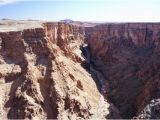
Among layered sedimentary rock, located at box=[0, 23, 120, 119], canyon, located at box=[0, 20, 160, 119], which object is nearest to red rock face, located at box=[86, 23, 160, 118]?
canyon, located at box=[0, 20, 160, 119]

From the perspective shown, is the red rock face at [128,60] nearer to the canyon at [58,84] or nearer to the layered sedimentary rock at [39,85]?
the canyon at [58,84]

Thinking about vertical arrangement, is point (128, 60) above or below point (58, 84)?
below

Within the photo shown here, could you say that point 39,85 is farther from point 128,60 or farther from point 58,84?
point 128,60

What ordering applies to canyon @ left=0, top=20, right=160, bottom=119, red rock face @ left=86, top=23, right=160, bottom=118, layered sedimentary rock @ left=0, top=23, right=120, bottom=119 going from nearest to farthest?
1. layered sedimentary rock @ left=0, top=23, right=120, bottom=119
2. canyon @ left=0, top=20, right=160, bottom=119
3. red rock face @ left=86, top=23, right=160, bottom=118

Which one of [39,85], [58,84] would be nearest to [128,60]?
[58,84]

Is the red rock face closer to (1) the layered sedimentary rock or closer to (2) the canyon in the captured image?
(2) the canyon

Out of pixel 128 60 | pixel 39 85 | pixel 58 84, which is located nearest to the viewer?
pixel 39 85

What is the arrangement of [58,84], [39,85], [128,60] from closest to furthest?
[39,85] < [58,84] < [128,60]

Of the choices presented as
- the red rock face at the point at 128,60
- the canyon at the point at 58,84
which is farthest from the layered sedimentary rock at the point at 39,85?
the red rock face at the point at 128,60

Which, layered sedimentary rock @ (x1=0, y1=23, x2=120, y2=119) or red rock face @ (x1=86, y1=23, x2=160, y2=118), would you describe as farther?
red rock face @ (x1=86, y1=23, x2=160, y2=118)

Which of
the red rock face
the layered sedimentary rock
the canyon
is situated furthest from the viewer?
the red rock face
